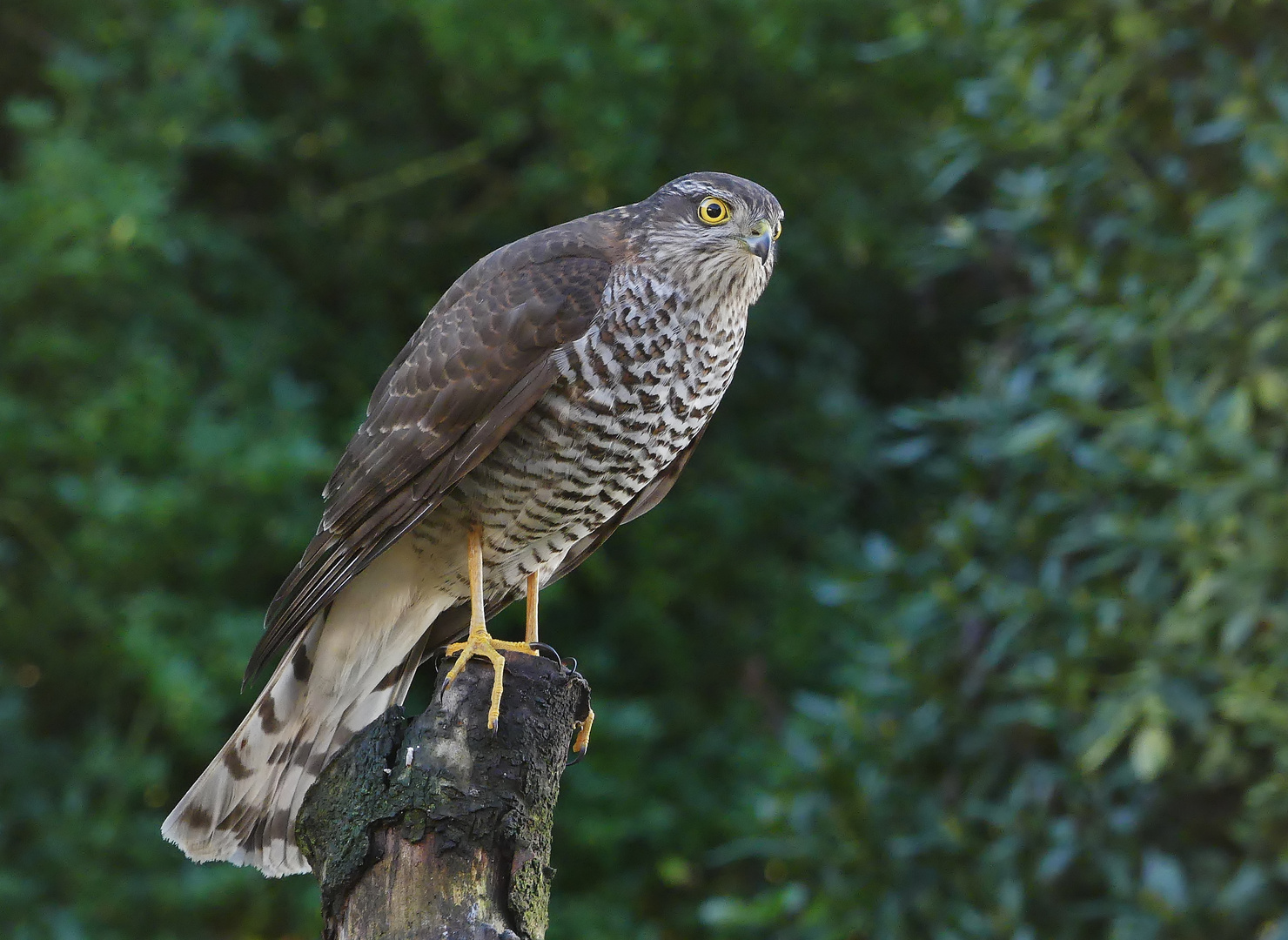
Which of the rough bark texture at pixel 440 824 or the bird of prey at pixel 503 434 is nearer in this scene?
the rough bark texture at pixel 440 824

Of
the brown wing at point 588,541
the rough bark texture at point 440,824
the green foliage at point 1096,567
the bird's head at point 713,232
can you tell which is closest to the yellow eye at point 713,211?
the bird's head at point 713,232

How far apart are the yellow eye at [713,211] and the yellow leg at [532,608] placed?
2.69ft

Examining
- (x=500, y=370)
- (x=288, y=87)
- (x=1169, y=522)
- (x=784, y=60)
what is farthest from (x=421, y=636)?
(x=288, y=87)

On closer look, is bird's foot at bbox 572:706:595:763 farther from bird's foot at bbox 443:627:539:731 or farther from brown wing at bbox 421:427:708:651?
brown wing at bbox 421:427:708:651

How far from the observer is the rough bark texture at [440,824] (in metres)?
1.99

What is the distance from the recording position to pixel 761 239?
2717 millimetres

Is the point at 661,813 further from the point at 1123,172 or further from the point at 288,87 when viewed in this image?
the point at 288,87

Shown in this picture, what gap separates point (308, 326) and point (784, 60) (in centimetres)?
197

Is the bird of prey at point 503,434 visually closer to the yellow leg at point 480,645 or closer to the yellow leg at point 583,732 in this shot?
the yellow leg at point 480,645

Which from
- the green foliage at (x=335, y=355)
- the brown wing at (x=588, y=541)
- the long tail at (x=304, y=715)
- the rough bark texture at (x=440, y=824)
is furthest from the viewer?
the green foliage at (x=335, y=355)

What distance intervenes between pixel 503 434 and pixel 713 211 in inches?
23.5

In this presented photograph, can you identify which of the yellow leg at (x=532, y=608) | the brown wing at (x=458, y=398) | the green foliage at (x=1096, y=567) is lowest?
the green foliage at (x=1096, y=567)

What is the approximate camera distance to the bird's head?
2.64 m

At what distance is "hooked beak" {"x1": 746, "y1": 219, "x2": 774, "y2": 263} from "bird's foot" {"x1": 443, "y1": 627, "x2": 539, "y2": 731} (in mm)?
843
